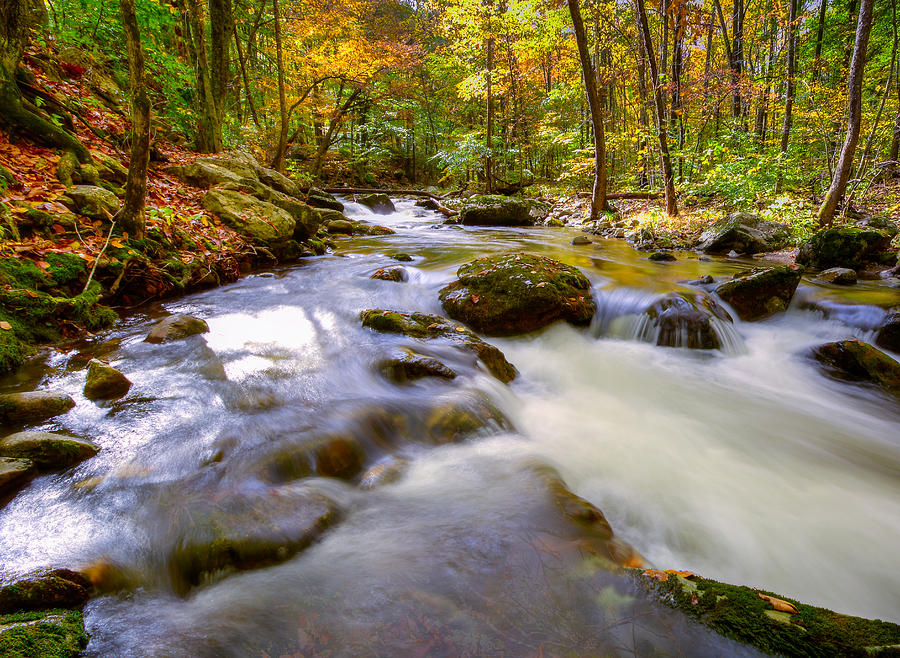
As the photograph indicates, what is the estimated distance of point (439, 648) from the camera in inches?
58.8

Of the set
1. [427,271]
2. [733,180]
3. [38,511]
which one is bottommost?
[38,511]

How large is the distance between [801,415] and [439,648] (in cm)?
420

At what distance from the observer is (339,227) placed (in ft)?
37.7

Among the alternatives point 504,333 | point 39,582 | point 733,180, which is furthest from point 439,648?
point 733,180

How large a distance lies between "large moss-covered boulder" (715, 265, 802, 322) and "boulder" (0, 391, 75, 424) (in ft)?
23.6

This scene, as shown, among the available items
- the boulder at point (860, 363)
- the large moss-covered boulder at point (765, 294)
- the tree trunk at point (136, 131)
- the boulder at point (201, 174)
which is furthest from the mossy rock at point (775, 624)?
the boulder at point (201, 174)

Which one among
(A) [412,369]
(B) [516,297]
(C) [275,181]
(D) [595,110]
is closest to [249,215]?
(C) [275,181]

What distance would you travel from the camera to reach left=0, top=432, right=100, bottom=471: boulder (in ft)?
7.32

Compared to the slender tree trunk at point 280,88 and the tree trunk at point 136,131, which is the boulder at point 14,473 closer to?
the tree trunk at point 136,131

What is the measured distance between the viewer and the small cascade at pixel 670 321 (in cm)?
510

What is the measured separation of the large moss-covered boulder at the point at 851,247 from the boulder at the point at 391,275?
7.18m

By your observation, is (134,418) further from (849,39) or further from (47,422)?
(849,39)

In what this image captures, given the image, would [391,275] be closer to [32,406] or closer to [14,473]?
[32,406]

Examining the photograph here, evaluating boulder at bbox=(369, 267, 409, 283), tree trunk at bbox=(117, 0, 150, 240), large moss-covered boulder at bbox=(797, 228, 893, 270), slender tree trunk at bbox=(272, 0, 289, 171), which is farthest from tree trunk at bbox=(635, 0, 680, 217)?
tree trunk at bbox=(117, 0, 150, 240)
